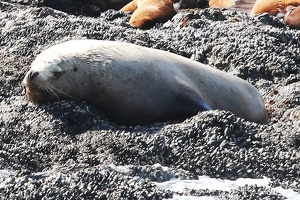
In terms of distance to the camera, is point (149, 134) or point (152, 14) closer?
point (149, 134)

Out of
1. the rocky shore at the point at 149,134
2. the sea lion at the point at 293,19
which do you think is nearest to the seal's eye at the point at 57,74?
the rocky shore at the point at 149,134

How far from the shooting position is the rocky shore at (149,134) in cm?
447

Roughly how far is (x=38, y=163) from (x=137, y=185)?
3.97 ft

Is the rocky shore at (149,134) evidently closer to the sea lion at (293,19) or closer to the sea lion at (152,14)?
the sea lion at (293,19)

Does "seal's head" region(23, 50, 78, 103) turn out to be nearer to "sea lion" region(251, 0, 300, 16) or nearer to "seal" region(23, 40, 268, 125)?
"seal" region(23, 40, 268, 125)

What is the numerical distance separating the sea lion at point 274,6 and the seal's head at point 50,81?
5.00 metres

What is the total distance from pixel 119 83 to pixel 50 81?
1.55 feet

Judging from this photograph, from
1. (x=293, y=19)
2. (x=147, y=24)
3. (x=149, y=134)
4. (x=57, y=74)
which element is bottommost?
(x=147, y=24)

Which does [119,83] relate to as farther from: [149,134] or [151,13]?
[151,13]

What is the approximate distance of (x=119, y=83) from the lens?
19.4ft

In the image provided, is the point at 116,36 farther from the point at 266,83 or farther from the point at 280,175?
the point at 280,175

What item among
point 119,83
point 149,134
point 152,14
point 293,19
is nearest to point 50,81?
point 119,83

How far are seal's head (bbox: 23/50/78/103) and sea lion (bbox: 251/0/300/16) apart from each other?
16.4 feet

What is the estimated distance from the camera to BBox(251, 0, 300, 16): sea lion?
10516 millimetres
